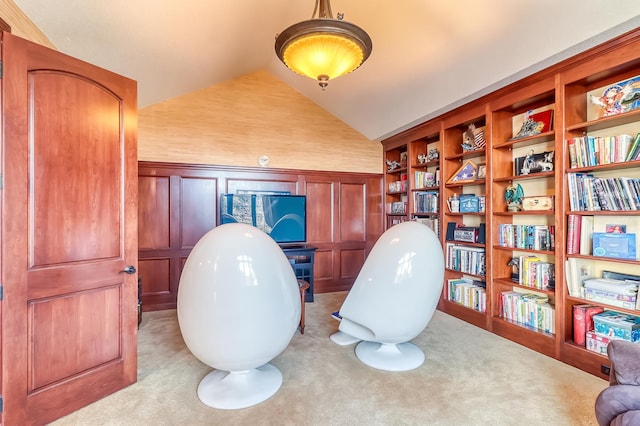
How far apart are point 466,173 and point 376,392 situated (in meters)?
2.60

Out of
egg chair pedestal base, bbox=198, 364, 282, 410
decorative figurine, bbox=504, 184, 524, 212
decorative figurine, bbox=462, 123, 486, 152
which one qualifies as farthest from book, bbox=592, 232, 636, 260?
egg chair pedestal base, bbox=198, 364, 282, 410

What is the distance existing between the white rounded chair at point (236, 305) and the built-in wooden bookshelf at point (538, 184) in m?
2.23

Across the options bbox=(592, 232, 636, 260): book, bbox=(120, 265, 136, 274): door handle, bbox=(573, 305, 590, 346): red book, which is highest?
bbox=(592, 232, 636, 260): book

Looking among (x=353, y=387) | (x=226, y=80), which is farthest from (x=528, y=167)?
(x=226, y=80)

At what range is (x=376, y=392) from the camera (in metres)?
2.02

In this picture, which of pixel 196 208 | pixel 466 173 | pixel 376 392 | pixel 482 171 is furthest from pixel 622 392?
pixel 196 208

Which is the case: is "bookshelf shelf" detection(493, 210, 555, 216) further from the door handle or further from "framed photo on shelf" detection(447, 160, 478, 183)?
the door handle

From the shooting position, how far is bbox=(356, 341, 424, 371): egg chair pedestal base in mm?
2346

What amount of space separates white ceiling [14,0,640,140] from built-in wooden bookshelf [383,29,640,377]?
21 centimetres

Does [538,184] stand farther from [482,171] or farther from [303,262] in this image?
[303,262]

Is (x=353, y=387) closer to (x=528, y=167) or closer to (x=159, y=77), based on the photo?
(x=528, y=167)

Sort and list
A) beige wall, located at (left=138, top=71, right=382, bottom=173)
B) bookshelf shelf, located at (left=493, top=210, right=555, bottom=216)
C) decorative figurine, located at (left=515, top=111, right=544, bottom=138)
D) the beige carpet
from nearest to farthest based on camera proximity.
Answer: the beige carpet < bookshelf shelf, located at (left=493, top=210, right=555, bottom=216) < decorative figurine, located at (left=515, top=111, right=544, bottom=138) < beige wall, located at (left=138, top=71, right=382, bottom=173)

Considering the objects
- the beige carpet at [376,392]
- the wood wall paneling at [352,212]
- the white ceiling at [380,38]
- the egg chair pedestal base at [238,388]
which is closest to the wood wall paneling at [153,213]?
the white ceiling at [380,38]

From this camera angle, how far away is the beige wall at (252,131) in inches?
155
